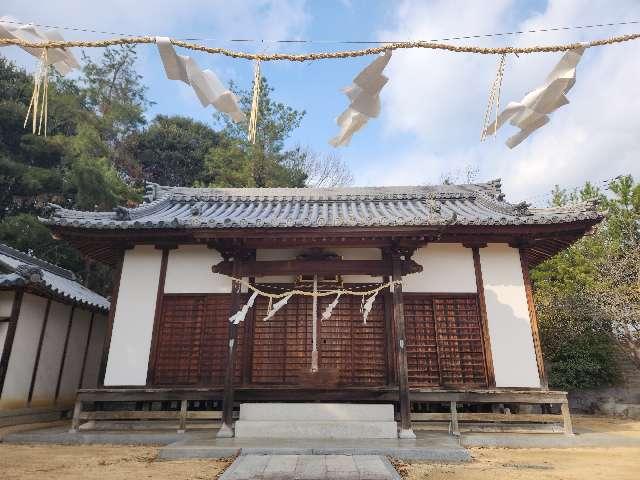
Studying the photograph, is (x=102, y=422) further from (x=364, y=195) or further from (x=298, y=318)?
(x=364, y=195)

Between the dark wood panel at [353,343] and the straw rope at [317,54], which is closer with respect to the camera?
the straw rope at [317,54]

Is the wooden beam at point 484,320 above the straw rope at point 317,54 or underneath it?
underneath

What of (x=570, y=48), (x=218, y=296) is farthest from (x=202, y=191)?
(x=570, y=48)

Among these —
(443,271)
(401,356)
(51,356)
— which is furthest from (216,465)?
(51,356)

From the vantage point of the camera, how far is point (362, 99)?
4.07 m

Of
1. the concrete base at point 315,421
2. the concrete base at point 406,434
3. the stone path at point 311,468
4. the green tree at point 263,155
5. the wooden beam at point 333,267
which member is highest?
the green tree at point 263,155

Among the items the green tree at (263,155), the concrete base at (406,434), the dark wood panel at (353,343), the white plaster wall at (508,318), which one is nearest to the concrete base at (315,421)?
the concrete base at (406,434)

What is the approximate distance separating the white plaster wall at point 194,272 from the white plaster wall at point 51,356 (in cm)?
374

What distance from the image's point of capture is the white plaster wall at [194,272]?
30.9ft

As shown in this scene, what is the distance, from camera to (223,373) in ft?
29.0

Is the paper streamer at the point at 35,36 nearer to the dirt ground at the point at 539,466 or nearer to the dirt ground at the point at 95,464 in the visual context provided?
the dirt ground at the point at 95,464

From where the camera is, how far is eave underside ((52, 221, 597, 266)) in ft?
26.5

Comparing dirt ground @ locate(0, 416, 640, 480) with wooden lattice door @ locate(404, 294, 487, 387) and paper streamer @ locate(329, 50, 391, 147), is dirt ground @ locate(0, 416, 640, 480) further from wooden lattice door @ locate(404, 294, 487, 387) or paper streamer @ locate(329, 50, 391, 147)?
paper streamer @ locate(329, 50, 391, 147)

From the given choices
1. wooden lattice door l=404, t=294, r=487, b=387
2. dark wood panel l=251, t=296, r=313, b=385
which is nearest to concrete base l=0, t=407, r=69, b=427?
dark wood panel l=251, t=296, r=313, b=385
